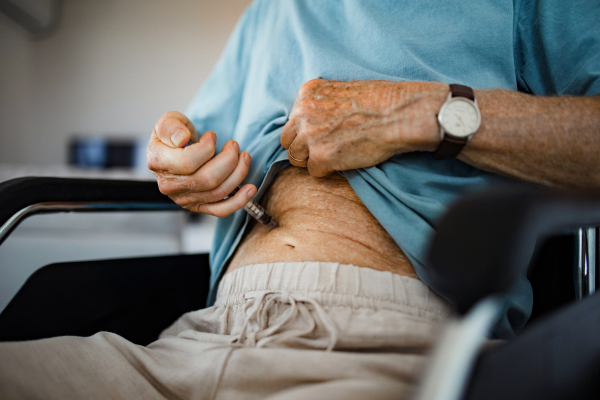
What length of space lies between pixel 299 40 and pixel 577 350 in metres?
0.68

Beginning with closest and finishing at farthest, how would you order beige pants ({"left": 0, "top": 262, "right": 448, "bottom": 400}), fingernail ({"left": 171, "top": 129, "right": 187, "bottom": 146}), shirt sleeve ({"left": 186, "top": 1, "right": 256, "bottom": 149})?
beige pants ({"left": 0, "top": 262, "right": 448, "bottom": 400}) → fingernail ({"left": 171, "top": 129, "right": 187, "bottom": 146}) → shirt sleeve ({"left": 186, "top": 1, "right": 256, "bottom": 149})

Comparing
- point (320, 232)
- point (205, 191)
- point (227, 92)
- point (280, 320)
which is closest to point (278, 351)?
point (280, 320)

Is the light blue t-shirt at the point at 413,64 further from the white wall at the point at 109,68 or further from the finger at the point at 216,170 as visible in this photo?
the white wall at the point at 109,68

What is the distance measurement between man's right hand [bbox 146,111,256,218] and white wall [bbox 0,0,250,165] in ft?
11.2

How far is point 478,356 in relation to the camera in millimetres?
250

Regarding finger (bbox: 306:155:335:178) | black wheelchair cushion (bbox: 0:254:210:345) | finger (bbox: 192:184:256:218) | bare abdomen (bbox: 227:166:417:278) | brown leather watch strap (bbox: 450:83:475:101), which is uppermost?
brown leather watch strap (bbox: 450:83:475:101)

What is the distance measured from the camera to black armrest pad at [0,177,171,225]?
537mm

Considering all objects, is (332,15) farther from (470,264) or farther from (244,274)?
(470,264)

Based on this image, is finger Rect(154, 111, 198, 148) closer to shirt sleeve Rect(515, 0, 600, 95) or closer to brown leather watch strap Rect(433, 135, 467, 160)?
brown leather watch strap Rect(433, 135, 467, 160)

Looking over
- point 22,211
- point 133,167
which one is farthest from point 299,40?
point 133,167

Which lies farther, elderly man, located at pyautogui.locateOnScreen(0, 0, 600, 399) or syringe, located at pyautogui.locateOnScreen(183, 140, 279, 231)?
syringe, located at pyautogui.locateOnScreen(183, 140, 279, 231)

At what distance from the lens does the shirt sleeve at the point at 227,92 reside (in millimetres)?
858

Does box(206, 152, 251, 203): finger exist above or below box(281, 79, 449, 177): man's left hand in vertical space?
below

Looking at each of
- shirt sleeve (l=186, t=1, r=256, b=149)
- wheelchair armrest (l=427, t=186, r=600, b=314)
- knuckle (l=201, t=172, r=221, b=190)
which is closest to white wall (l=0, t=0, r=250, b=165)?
shirt sleeve (l=186, t=1, r=256, b=149)
